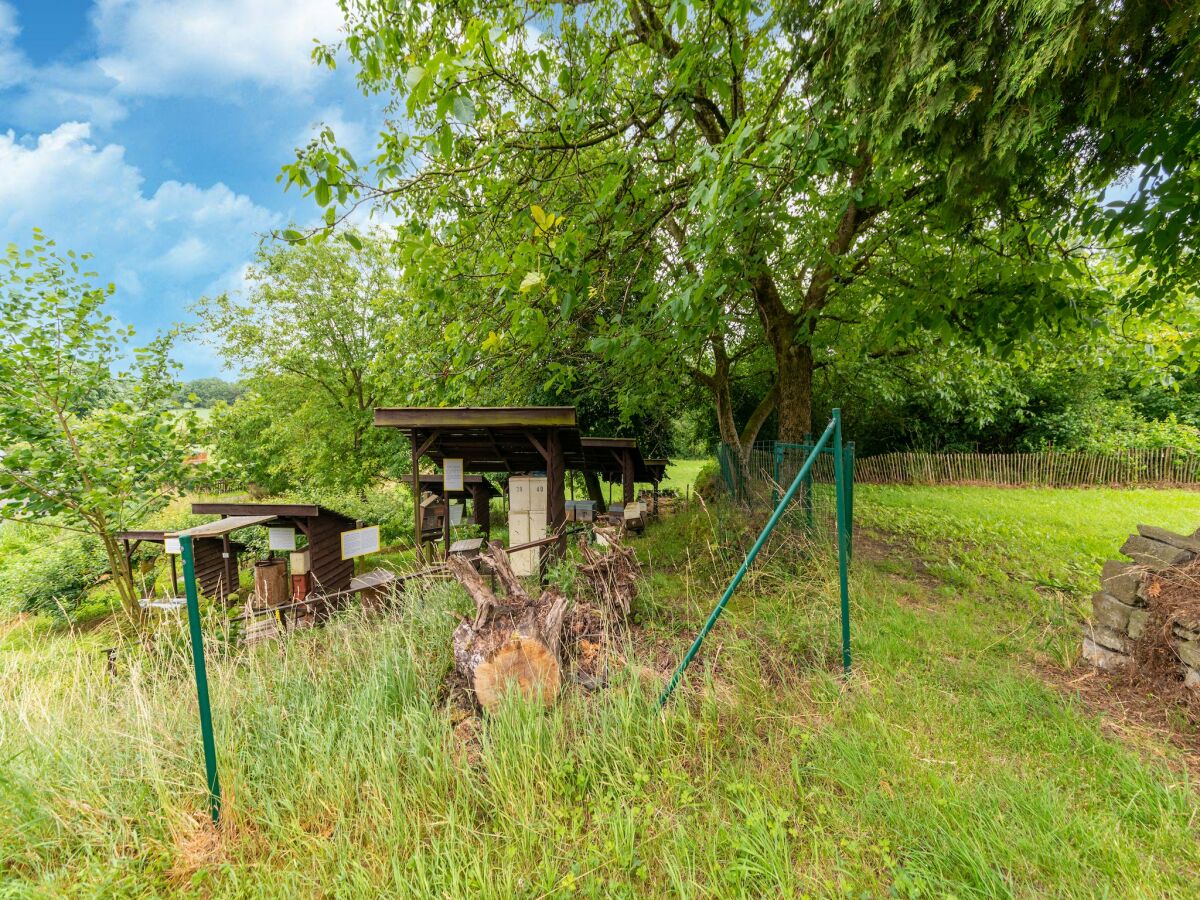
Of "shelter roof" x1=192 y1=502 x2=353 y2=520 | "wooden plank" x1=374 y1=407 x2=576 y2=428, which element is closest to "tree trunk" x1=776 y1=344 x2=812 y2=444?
"wooden plank" x1=374 y1=407 x2=576 y2=428

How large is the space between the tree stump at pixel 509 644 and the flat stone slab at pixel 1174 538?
164 inches

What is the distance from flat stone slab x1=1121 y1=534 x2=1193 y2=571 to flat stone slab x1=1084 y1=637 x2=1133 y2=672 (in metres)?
0.63

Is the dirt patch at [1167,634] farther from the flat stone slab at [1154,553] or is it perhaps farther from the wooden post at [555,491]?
the wooden post at [555,491]

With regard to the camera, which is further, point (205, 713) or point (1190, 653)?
point (1190, 653)

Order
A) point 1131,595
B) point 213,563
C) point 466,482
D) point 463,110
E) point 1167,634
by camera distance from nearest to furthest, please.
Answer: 1. point 463,110
2. point 1167,634
3. point 1131,595
4. point 213,563
5. point 466,482

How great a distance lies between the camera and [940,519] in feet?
28.4

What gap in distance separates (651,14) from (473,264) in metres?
3.33

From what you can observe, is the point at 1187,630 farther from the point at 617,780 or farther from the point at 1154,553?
the point at 617,780

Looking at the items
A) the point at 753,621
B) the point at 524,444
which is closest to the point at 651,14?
the point at 524,444

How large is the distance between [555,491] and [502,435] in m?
1.43

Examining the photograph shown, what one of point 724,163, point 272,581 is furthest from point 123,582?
point 724,163

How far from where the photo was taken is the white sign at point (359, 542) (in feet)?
17.7

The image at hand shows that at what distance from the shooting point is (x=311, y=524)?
20.9 ft

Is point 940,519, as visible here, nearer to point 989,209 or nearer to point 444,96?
point 989,209
